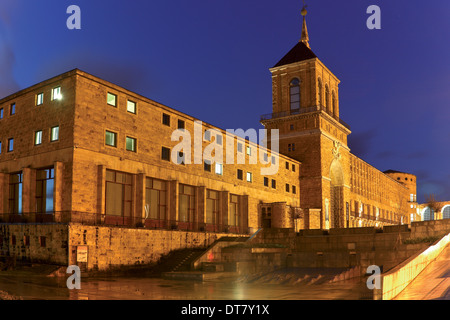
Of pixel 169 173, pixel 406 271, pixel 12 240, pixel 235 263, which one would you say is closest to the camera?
pixel 406 271

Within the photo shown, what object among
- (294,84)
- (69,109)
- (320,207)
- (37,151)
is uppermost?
(294,84)

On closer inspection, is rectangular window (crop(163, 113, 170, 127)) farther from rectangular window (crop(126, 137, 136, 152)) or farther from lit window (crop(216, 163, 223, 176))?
lit window (crop(216, 163, 223, 176))

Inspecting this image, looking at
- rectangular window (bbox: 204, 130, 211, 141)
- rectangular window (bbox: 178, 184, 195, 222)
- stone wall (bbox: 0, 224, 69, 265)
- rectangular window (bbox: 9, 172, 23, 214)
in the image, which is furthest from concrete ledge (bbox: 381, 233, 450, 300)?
rectangular window (bbox: 9, 172, 23, 214)

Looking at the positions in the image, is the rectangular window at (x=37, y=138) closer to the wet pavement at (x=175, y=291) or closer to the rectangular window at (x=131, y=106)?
the rectangular window at (x=131, y=106)

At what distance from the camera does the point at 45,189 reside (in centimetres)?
3145

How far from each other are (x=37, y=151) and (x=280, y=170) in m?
28.5

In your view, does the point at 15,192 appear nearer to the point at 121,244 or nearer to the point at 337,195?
the point at 121,244

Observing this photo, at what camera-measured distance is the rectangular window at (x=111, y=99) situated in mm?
32406

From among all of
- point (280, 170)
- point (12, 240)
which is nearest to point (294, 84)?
point (280, 170)

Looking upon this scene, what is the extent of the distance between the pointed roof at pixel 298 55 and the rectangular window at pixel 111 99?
36280 mm

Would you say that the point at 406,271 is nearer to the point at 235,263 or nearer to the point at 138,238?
the point at 235,263

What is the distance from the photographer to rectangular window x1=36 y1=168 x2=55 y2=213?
3091 centimetres

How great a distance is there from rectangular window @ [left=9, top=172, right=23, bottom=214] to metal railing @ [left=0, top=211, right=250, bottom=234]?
0.61 meters
